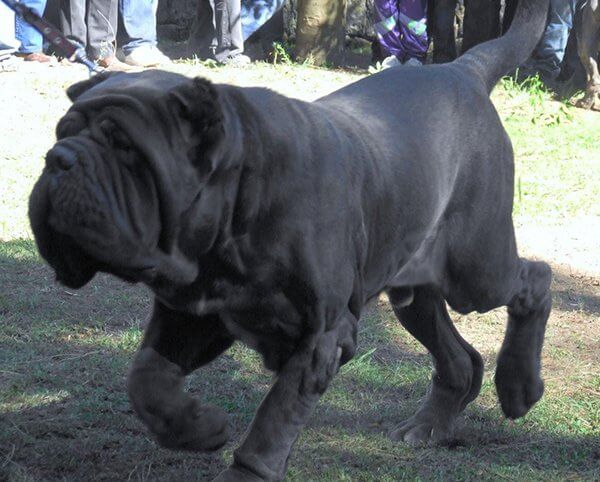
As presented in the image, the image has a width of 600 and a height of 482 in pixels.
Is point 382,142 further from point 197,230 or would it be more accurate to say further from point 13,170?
point 13,170

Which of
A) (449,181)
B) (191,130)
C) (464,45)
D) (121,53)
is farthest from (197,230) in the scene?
(464,45)

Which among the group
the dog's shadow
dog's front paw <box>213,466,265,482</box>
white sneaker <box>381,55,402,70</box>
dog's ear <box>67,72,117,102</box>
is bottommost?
white sneaker <box>381,55,402,70</box>

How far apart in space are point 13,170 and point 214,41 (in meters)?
3.60

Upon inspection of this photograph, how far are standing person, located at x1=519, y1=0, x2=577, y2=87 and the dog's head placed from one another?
876 cm

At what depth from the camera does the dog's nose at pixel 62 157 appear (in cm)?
279

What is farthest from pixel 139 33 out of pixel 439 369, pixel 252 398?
pixel 439 369

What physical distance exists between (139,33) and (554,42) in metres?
4.17

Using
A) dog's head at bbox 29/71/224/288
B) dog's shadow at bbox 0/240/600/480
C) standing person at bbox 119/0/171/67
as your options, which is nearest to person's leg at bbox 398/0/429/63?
standing person at bbox 119/0/171/67

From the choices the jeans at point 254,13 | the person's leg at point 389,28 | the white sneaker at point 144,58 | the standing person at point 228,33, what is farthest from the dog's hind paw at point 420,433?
the jeans at point 254,13

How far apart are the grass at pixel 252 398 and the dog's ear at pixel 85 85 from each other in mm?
1406

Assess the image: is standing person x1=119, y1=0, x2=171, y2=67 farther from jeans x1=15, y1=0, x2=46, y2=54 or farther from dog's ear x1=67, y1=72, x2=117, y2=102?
dog's ear x1=67, y1=72, x2=117, y2=102

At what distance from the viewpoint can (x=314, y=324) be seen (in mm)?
3350

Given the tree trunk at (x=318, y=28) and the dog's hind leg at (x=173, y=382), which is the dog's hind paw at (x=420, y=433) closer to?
the dog's hind leg at (x=173, y=382)

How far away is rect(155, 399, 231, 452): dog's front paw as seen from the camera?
3.54m
